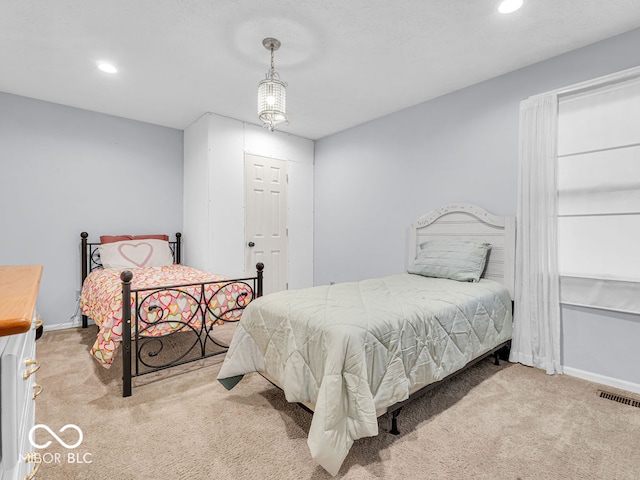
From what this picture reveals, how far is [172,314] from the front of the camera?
8.04 ft

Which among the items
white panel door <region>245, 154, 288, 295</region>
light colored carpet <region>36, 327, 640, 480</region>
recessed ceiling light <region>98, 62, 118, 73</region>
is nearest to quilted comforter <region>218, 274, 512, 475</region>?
light colored carpet <region>36, 327, 640, 480</region>

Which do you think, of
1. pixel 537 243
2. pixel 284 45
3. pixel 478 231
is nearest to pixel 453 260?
pixel 478 231

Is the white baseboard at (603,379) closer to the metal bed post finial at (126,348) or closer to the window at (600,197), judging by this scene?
the window at (600,197)

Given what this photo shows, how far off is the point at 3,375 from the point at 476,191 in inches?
130

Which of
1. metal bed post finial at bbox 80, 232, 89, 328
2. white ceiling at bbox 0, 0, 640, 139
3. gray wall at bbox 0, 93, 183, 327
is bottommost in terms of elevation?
metal bed post finial at bbox 80, 232, 89, 328

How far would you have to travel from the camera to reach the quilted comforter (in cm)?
140

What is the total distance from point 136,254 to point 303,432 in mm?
2988

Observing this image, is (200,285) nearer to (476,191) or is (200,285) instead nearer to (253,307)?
(253,307)

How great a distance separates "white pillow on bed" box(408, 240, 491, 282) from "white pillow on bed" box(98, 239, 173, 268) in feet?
9.62

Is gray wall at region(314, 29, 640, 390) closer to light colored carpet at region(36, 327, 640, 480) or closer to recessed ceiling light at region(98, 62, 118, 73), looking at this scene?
light colored carpet at region(36, 327, 640, 480)

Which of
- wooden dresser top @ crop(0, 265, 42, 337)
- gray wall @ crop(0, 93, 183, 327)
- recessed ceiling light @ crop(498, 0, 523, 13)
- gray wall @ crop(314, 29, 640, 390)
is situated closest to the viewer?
wooden dresser top @ crop(0, 265, 42, 337)

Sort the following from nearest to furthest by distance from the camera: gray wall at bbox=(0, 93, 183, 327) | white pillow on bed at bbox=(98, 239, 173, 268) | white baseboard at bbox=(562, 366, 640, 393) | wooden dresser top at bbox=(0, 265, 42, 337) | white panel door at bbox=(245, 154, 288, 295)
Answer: wooden dresser top at bbox=(0, 265, 42, 337), white baseboard at bbox=(562, 366, 640, 393), gray wall at bbox=(0, 93, 183, 327), white pillow on bed at bbox=(98, 239, 173, 268), white panel door at bbox=(245, 154, 288, 295)

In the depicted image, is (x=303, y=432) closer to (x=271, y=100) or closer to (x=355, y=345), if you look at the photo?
(x=355, y=345)

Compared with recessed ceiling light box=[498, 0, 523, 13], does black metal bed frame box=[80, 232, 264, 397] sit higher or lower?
lower
